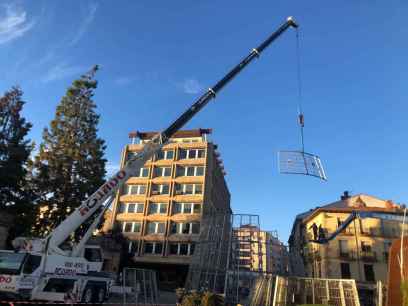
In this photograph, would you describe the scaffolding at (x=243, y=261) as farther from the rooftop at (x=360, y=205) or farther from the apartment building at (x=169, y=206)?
the rooftop at (x=360, y=205)

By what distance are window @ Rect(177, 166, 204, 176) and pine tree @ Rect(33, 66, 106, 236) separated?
20.7m

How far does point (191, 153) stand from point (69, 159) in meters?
25.0

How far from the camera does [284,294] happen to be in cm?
2038

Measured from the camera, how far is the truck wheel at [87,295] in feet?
54.9

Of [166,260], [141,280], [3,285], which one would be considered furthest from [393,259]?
[166,260]

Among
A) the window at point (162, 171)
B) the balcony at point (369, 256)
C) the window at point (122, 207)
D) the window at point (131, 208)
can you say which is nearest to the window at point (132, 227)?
the window at point (131, 208)

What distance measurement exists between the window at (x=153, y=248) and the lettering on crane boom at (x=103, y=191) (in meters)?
33.1

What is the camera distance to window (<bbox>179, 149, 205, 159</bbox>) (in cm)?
5412

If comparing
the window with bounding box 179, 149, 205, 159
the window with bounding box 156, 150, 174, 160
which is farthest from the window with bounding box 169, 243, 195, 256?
the window with bounding box 156, 150, 174, 160

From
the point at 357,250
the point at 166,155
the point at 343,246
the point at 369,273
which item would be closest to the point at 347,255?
the point at 343,246

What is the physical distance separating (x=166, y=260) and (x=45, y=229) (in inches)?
876

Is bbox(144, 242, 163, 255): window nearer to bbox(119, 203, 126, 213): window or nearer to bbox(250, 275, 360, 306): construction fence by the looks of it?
bbox(119, 203, 126, 213): window

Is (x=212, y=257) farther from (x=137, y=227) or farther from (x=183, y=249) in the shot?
(x=137, y=227)

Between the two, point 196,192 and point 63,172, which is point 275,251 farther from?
point 196,192
